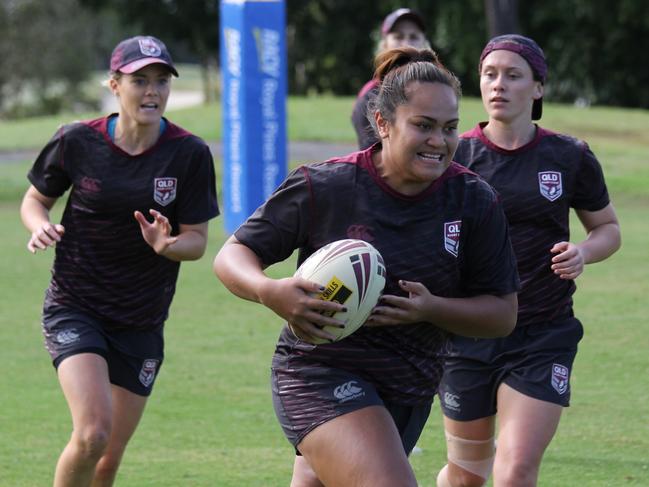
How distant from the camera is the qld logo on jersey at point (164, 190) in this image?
6.59 meters

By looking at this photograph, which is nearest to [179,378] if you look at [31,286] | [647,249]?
[31,286]

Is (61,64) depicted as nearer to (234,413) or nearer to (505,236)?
(234,413)

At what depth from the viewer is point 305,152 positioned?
91.6 feet

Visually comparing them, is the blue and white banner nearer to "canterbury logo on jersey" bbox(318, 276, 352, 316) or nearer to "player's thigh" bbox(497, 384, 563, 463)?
"player's thigh" bbox(497, 384, 563, 463)

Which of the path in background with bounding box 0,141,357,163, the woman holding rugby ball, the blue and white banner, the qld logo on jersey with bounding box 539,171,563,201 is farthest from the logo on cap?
the path in background with bounding box 0,141,357,163

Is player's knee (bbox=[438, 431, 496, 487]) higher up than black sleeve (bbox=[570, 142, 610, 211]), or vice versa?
black sleeve (bbox=[570, 142, 610, 211])

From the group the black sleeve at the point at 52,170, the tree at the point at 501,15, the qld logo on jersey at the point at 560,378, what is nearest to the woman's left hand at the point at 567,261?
the qld logo on jersey at the point at 560,378

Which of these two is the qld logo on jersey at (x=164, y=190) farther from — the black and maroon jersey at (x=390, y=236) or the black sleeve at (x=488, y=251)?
the black sleeve at (x=488, y=251)

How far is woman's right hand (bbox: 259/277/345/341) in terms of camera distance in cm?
445

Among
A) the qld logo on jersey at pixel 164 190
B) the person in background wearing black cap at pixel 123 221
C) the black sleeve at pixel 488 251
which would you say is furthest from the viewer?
the qld logo on jersey at pixel 164 190

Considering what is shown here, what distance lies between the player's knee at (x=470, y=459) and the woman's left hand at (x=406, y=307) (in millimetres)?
1935

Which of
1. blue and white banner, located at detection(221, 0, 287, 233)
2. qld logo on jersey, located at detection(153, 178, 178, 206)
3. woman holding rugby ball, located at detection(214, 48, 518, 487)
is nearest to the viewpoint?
woman holding rugby ball, located at detection(214, 48, 518, 487)

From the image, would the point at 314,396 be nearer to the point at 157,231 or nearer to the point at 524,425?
the point at 524,425

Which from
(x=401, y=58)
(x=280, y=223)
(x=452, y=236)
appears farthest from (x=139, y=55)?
(x=452, y=236)
